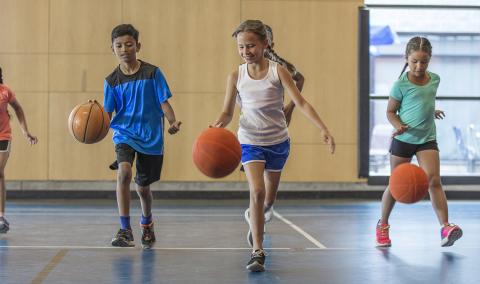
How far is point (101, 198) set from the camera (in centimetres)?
1038

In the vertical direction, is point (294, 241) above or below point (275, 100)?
below

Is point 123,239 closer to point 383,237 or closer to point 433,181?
point 383,237

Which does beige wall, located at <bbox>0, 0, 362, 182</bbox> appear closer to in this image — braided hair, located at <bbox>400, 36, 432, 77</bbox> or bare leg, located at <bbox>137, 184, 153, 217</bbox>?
bare leg, located at <bbox>137, 184, 153, 217</bbox>

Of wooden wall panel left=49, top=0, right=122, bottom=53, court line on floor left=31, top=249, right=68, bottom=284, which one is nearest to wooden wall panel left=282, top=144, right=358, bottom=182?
wooden wall panel left=49, top=0, right=122, bottom=53

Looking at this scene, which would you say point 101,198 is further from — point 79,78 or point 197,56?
point 197,56

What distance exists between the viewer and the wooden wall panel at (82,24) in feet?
34.0

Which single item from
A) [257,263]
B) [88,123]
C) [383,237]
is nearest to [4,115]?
[88,123]

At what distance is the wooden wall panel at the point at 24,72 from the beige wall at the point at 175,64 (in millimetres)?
13

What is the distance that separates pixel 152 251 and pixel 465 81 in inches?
276

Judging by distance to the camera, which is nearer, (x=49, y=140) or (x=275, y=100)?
(x=275, y=100)

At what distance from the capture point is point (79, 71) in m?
10.4

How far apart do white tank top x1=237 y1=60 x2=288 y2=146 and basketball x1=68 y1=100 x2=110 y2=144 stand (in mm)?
1017

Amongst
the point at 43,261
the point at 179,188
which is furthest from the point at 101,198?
the point at 43,261

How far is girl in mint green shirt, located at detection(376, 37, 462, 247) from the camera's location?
5387 millimetres
